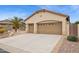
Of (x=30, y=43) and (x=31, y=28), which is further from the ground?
(x=31, y=28)

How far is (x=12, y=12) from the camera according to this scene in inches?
112

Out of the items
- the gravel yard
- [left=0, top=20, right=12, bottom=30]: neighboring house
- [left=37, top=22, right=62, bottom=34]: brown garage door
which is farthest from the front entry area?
the gravel yard

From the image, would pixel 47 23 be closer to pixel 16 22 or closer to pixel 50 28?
pixel 50 28

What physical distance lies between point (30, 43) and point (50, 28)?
1.66 ft

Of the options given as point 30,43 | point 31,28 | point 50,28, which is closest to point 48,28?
point 50,28

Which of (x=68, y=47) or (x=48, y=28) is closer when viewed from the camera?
(x=68, y=47)

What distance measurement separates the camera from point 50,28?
300cm

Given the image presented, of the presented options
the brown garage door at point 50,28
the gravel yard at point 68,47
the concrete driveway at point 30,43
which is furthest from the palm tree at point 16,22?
the gravel yard at point 68,47

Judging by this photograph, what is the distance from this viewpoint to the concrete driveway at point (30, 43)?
279 cm

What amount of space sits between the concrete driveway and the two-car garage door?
94 mm

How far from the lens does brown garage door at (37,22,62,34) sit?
A: 2957mm

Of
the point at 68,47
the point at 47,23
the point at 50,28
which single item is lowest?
the point at 68,47

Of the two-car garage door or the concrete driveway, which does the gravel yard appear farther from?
the two-car garage door
